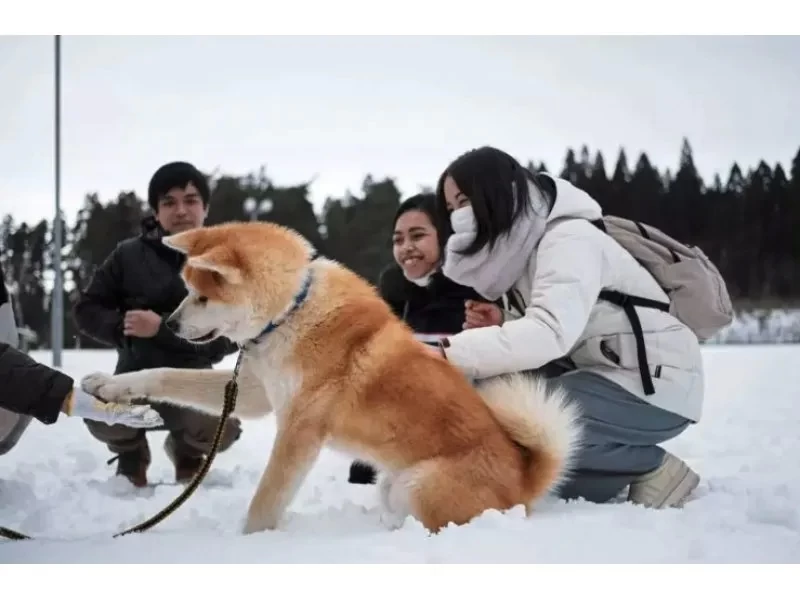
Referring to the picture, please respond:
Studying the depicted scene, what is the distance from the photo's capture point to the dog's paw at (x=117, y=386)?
4.74ft

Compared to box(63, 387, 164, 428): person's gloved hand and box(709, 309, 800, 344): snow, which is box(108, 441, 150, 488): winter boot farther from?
box(709, 309, 800, 344): snow

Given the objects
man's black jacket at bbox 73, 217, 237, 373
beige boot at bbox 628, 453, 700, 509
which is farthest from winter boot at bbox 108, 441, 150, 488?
beige boot at bbox 628, 453, 700, 509

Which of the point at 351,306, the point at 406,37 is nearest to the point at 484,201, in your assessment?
the point at 351,306

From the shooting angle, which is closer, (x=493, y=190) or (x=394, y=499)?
(x=394, y=499)

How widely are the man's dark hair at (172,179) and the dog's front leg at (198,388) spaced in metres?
0.65

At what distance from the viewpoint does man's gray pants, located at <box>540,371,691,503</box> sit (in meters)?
1.62

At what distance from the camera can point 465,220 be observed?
5.07ft

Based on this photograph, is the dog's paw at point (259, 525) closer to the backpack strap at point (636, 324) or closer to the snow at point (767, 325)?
the backpack strap at point (636, 324)

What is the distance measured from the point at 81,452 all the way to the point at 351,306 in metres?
1.16

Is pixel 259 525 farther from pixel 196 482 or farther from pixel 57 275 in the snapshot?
pixel 57 275

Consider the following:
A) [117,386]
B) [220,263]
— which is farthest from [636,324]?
[117,386]

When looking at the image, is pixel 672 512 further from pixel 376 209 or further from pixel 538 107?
pixel 376 209

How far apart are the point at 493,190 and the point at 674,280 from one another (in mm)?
543

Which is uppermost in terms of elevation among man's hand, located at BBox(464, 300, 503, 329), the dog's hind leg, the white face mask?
the white face mask
